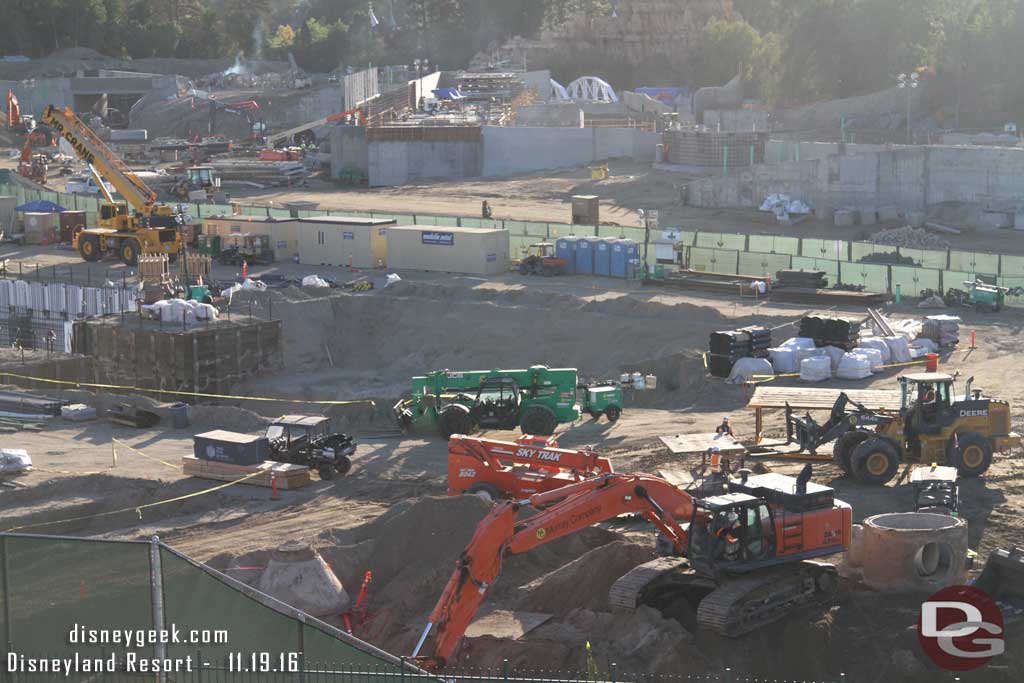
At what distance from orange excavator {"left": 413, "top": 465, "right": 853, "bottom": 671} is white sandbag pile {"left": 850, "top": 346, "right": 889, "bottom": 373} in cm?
1610

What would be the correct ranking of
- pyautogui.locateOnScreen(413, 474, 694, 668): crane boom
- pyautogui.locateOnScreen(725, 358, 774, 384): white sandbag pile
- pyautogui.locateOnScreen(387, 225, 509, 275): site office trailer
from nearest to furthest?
pyautogui.locateOnScreen(413, 474, 694, 668): crane boom
pyautogui.locateOnScreen(725, 358, 774, 384): white sandbag pile
pyautogui.locateOnScreen(387, 225, 509, 275): site office trailer

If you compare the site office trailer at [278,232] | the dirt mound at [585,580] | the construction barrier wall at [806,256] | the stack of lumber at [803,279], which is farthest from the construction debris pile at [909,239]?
the dirt mound at [585,580]

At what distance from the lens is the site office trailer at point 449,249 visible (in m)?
53.1

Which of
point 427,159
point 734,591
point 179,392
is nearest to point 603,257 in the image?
point 179,392

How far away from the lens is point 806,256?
5047 cm

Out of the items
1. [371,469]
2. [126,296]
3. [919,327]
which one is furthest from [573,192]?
[371,469]

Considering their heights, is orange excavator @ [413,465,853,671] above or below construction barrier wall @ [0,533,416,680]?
below

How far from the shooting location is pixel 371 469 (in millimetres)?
29719

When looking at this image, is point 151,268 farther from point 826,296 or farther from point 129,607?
point 129,607

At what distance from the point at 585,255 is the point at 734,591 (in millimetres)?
34130

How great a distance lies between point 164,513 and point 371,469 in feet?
14.5

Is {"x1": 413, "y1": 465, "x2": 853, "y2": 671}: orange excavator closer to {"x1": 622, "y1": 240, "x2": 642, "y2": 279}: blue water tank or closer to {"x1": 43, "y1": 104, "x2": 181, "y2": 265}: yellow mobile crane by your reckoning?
{"x1": 622, "y1": 240, "x2": 642, "y2": 279}: blue water tank

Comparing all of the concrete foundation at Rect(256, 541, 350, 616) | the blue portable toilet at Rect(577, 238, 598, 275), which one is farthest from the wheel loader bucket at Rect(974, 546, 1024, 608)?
the blue portable toilet at Rect(577, 238, 598, 275)

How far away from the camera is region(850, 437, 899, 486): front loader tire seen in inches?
995
